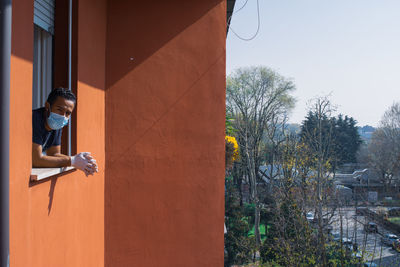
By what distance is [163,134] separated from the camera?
3.81 meters

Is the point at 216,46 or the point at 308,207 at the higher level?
the point at 216,46

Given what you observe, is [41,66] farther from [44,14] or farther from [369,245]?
[369,245]

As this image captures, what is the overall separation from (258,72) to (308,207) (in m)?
12.6

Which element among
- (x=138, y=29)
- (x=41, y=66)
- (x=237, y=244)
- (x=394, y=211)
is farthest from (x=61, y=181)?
(x=394, y=211)

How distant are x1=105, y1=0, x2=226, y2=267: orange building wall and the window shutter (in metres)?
1.06

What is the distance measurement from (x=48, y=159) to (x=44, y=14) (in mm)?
1166

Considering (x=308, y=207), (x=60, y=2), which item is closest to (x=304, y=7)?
(x=308, y=207)

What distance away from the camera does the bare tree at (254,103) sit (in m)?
21.8

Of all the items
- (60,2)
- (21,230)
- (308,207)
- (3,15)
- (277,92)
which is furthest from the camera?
(277,92)

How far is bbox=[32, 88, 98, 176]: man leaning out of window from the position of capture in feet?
6.59

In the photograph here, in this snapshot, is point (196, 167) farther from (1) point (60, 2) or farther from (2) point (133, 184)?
(1) point (60, 2)

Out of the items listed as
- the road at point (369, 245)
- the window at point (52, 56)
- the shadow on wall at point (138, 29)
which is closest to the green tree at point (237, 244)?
the road at point (369, 245)

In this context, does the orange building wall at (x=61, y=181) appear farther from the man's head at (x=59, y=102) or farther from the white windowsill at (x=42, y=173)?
the man's head at (x=59, y=102)

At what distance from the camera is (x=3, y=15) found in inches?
38.9
